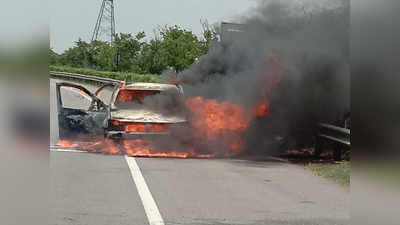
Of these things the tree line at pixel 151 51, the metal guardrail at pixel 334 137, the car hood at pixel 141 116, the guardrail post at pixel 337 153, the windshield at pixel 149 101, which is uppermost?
the tree line at pixel 151 51

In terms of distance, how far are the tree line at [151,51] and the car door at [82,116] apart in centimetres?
74

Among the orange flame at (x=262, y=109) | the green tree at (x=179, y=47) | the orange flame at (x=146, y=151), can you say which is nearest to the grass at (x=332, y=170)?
the orange flame at (x=262, y=109)

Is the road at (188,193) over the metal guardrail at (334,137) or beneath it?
beneath

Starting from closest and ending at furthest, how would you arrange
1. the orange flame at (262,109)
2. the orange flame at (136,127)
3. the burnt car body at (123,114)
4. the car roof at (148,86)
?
the orange flame at (136,127)
the burnt car body at (123,114)
the car roof at (148,86)
the orange flame at (262,109)

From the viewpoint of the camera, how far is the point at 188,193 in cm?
658

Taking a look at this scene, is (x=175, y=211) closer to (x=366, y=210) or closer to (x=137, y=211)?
(x=137, y=211)

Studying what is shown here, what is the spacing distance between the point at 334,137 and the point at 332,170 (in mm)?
756

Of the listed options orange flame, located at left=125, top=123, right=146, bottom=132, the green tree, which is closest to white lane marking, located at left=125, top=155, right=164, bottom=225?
orange flame, located at left=125, top=123, right=146, bottom=132

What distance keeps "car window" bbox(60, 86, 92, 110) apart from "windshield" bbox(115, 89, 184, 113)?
511 millimetres

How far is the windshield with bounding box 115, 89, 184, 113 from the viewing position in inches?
364

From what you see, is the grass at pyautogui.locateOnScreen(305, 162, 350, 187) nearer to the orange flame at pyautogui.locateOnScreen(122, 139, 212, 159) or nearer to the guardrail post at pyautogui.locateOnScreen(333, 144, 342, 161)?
the guardrail post at pyautogui.locateOnScreen(333, 144, 342, 161)

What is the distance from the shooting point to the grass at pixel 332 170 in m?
7.75

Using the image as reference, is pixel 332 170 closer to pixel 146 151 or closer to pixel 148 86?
pixel 146 151

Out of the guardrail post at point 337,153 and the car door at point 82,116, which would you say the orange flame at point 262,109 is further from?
the car door at point 82,116
